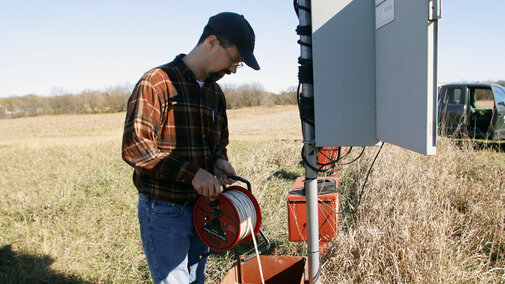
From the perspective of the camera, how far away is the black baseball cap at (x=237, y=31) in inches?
73.7

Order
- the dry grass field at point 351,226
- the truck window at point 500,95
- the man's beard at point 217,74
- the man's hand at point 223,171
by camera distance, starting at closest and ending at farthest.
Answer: the man's beard at point 217,74, the man's hand at point 223,171, the dry grass field at point 351,226, the truck window at point 500,95

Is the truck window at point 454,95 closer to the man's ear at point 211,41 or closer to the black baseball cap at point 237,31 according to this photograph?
the black baseball cap at point 237,31

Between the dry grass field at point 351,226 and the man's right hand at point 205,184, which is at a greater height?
the man's right hand at point 205,184

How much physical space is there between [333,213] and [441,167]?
7.91 ft

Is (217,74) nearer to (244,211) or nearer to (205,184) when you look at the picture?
(205,184)

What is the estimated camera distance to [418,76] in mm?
1260

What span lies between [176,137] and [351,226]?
218cm

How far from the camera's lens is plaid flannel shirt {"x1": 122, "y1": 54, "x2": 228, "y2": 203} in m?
1.74

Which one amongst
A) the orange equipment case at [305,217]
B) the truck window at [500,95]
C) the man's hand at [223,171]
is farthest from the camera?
the truck window at [500,95]

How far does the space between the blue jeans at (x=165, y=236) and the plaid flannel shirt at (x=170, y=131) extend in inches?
2.5

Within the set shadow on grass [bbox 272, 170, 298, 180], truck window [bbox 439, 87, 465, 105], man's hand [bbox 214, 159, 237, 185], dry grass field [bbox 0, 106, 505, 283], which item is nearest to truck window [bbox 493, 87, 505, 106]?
truck window [bbox 439, 87, 465, 105]

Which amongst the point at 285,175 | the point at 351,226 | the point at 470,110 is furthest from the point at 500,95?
the point at 351,226

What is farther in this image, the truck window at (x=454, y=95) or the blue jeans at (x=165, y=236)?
the truck window at (x=454, y=95)

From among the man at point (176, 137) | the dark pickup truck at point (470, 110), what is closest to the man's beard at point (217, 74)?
the man at point (176, 137)
